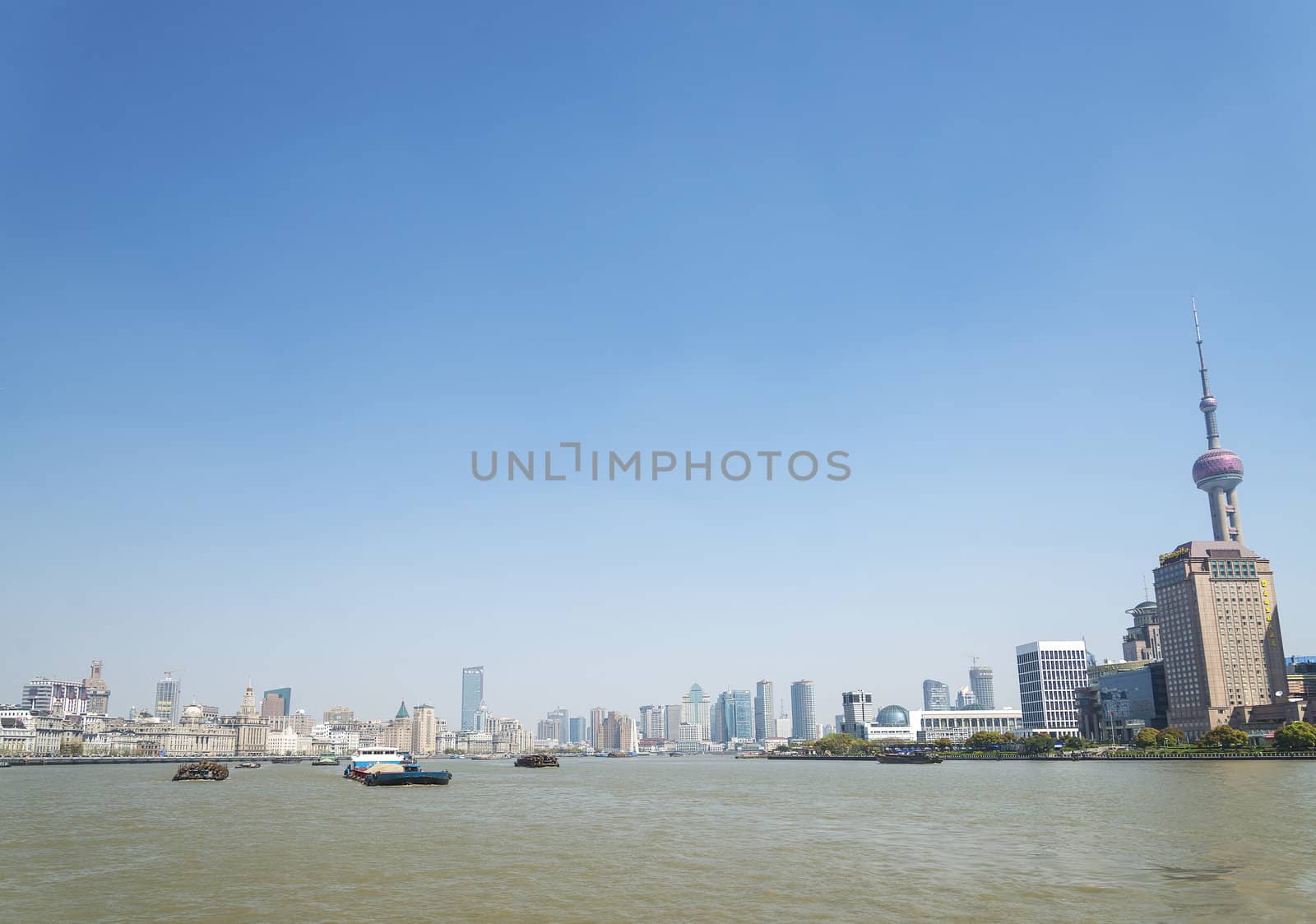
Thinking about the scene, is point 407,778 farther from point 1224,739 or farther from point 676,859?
point 1224,739

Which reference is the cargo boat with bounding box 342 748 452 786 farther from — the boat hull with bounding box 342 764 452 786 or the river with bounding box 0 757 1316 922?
the river with bounding box 0 757 1316 922

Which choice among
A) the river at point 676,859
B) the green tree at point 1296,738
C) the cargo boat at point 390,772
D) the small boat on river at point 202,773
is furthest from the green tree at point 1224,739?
the small boat on river at point 202,773

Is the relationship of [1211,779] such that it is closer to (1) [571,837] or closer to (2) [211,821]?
(1) [571,837]

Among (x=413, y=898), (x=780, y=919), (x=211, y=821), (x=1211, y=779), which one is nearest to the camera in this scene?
(x=780, y=919)

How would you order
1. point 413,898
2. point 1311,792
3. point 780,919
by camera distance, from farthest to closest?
point 1311,792 < point 413,898 < point 780,919

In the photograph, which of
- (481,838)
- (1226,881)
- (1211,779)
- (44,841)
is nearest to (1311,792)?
(1211,779)

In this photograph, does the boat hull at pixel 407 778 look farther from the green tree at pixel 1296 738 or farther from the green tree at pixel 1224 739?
the green tree at pixel 1224 739

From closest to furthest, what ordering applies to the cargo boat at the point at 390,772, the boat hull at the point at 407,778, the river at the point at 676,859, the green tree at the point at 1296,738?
1. the river at the point at 676,859
2. the boat hull at the point at 407,778
3. the cargo boat at the point at 390,772
4. the green tree at the point at 1296,738
